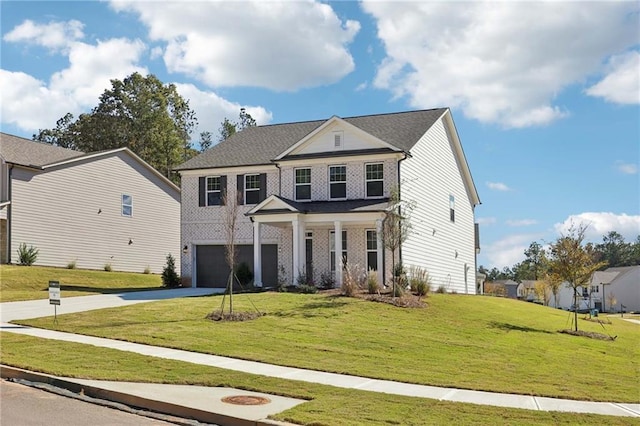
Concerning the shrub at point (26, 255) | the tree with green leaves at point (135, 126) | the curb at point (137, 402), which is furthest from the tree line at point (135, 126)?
the curb at point (137, 402)

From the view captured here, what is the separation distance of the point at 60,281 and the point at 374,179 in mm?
14690

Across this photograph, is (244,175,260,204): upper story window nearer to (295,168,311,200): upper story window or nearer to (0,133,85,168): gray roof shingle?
(295,168,311,200): upper story window

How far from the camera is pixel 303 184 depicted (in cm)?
2923

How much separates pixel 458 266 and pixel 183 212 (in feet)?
50.2

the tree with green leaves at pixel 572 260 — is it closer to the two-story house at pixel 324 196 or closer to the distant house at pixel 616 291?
the two-story house at pixel 324 196

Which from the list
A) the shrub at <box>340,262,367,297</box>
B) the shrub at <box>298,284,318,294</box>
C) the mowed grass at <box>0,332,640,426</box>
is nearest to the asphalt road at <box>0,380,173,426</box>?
the mowed grass at <box>0,332,640,426</box>

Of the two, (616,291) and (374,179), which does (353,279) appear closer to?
(374,179)

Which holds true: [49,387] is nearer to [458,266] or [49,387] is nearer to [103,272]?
[103,272]

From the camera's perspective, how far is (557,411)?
31.2ft

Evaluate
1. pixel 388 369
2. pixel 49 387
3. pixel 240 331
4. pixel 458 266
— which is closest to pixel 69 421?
pixel 49 387

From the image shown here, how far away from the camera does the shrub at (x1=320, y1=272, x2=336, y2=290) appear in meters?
27.0

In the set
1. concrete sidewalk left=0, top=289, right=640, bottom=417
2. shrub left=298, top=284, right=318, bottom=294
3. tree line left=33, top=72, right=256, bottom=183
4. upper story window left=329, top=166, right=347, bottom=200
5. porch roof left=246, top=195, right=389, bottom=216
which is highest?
tree line left=33, top=72, right=256, bottom=183

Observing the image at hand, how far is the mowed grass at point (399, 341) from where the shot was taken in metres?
12.3

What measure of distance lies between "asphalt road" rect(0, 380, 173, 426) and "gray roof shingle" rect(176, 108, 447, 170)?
2087 centimetres
